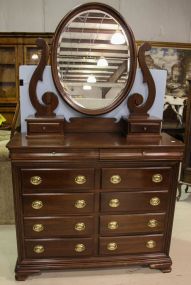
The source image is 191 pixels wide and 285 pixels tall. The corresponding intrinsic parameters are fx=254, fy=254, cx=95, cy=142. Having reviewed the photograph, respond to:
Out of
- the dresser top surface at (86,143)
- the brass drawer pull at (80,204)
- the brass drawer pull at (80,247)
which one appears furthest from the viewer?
the brass drawer pull at (80,247)

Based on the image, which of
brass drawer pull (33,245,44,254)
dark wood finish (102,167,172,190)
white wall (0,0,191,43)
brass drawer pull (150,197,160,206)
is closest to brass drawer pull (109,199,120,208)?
dark wood finish (102,167,172,190)

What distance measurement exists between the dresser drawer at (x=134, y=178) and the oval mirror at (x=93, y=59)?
1.74ft

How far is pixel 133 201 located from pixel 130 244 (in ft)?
1.19

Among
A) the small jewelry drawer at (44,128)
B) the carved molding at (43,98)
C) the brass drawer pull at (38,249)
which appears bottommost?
the brass drawer pull at (38,249)

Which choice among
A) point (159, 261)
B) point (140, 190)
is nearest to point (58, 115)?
point (140, 190)

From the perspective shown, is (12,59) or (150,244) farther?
(12,59)

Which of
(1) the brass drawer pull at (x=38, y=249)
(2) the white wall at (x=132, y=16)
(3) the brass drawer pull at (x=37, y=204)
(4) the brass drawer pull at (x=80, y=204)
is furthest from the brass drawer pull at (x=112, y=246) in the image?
(2) the white wall at (x=132, y=16)

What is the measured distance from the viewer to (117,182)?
1.77 meters

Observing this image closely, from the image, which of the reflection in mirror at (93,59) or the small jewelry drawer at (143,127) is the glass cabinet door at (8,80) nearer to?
the reflection in mirror at (93,59)

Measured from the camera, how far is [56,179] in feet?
5.63

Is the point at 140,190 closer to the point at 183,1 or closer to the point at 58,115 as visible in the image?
the point at 58,115

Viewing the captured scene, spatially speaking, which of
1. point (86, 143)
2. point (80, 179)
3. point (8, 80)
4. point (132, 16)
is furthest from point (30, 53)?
point (80, 179)

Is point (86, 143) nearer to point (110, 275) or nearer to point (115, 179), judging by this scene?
point (115, 179)

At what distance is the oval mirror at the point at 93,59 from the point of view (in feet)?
6.23
